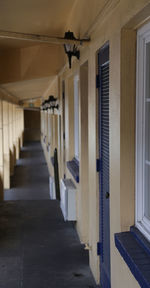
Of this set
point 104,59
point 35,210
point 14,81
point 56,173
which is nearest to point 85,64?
point 104,59

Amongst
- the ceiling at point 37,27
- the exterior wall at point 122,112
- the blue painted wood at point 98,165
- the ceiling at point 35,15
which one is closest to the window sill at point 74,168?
the blue painted wood at point 98,165

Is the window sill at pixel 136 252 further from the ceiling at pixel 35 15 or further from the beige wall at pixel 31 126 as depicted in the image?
the beige wall at pixel 31 126

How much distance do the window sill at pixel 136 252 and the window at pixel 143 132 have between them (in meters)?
0.06

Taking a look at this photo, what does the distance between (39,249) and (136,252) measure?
8.51 ft

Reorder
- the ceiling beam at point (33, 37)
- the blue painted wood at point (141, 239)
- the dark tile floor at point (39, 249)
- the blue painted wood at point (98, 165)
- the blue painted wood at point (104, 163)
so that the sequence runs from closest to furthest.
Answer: the blue painted wood at point (141, 239), the blue painted wood at point (104, 163), the ceiling beam at point (33, 37), the blue painted wood at point (98, 165), the dark tile floor at point (39, 249)

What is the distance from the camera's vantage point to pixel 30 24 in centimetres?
515

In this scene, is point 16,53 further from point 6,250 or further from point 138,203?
point 138,203

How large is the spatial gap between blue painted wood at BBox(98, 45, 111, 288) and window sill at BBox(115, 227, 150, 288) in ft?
2.48

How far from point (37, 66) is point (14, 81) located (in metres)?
0.58

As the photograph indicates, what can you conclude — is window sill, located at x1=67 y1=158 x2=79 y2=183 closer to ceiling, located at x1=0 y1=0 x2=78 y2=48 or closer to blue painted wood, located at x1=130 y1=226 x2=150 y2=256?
ceiling, located at x1=0 y1=0 x2=78 y2=48

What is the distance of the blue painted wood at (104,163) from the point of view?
120 inches

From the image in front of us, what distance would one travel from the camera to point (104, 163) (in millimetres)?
3188

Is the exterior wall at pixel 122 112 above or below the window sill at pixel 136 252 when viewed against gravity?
above

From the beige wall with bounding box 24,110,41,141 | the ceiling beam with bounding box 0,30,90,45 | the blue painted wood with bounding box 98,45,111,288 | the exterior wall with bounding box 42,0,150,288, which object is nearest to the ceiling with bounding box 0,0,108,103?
the ceiling beam with bounding box 0,30,90,45
